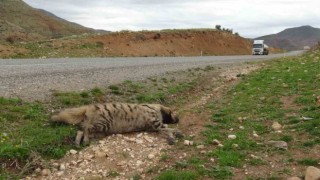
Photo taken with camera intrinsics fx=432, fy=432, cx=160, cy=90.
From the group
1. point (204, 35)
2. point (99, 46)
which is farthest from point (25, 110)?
point (204, 35)

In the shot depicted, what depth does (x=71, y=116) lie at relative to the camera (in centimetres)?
903

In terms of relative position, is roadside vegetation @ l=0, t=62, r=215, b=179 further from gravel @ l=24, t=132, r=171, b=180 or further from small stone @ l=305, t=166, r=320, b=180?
small stone @ l=305, t=166, r=320, b=180

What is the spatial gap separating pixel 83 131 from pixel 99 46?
37343 mm

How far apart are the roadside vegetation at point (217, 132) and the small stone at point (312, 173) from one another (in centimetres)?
34

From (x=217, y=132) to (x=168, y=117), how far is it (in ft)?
4.97

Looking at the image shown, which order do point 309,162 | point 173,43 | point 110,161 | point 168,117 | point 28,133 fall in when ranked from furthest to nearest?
point 173,43, point 168,117, point 28,133, point 110,161, point 309,162

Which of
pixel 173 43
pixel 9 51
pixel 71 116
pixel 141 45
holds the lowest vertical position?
pixel 71 116

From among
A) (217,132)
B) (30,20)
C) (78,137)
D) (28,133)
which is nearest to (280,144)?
(217,132)

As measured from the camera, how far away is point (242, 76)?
19734mm

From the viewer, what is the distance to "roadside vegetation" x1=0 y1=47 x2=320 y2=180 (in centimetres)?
705

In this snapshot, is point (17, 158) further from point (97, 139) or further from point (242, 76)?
point (242, 76)

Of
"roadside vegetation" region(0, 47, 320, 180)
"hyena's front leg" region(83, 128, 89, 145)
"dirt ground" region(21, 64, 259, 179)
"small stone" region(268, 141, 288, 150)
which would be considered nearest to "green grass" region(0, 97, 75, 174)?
"roadside vegetation" region(0, 47, 320, 180)

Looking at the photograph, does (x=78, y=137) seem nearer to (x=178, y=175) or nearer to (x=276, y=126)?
(x=178, y=175)

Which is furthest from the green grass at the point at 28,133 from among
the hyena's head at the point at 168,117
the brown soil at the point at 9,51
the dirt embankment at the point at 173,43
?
the dirt embankment at the point at 173,43
